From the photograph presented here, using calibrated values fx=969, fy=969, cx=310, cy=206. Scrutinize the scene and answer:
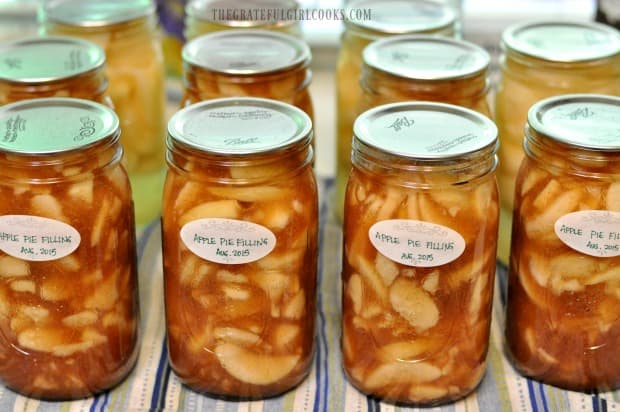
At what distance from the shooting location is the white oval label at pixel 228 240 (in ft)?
3.20

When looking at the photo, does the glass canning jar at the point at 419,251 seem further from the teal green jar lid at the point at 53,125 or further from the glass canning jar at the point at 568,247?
the teal green jar lid at the point at 53,125

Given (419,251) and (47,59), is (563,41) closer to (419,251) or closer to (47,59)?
(419,251)

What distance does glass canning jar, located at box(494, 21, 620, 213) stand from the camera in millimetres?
1204

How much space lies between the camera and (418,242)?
38.1 inches

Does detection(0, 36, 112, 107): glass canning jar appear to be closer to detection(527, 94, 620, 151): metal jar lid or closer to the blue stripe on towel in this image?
the blue stripe on towel

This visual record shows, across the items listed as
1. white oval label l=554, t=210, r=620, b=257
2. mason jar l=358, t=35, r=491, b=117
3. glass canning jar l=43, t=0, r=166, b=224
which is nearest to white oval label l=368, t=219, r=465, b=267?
white oval label l=554, t=210, r=620, b=257

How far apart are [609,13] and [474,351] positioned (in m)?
0.63

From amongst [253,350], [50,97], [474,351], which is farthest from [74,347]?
[474,351]

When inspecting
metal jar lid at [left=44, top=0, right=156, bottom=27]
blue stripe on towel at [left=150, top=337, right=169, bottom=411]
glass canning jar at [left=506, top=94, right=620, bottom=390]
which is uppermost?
metal jar lid at [left=44, top=0, right=156, bottom=27]

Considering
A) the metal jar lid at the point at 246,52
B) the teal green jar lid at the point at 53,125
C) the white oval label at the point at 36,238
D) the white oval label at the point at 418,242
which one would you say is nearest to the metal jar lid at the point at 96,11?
the metal jar lid at the point at 246,52

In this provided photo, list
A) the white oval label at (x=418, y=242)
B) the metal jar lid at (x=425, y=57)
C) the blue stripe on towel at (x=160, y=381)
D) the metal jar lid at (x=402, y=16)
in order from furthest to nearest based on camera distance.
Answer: the metal jar lid at (x=402, y=16)
the metal jar lid at (x=425, y=57)
the blue stripe on towel at (x=160, y=381)
the white oval label at (x=418, y=242)

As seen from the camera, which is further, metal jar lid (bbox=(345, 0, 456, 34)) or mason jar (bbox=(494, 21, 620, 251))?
metal jar lid (bbox=(345, 0, 456, 34))

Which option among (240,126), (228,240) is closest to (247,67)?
(240,126)

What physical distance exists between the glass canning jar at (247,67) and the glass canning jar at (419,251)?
0.18 m
